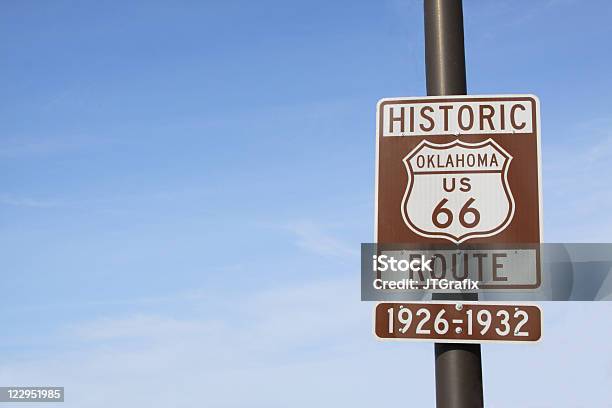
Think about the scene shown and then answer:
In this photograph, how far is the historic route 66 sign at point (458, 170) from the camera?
425cm

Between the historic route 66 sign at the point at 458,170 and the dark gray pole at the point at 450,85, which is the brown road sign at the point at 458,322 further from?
the historic route 66 sign at the point at 458,170

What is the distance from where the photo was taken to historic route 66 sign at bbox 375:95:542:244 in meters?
4.25

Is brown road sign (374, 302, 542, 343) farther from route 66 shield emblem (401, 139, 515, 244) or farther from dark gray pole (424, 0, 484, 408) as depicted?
route 66 shield emblem (401, 139, 515, 244)

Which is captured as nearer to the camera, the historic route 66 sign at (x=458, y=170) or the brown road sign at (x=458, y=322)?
Answer: the brown road sign at (x=458, y=322)

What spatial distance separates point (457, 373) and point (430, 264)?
0.60 meters

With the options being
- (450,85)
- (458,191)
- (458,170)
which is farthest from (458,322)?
(450,85)

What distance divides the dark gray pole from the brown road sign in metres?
0.06

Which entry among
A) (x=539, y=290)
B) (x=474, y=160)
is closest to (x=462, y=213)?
(x=474, y=160)

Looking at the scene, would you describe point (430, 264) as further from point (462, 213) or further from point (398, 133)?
point (398, 133)

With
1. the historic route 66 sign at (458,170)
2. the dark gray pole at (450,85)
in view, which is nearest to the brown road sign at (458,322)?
the dark gray pole at (450,85)

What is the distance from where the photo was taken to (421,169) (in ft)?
14.4

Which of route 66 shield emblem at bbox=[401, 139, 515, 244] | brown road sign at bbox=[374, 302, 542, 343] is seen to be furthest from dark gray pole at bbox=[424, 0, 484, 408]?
route 66 shield emblem at bbox=[401, 139, 515, 244]

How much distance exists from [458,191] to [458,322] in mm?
723

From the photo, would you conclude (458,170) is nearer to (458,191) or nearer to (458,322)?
(458,191)
